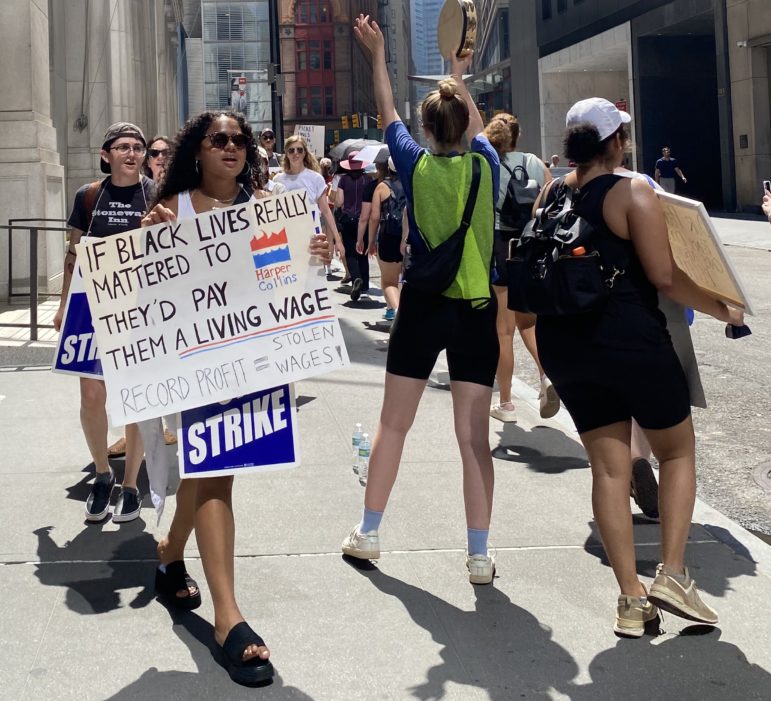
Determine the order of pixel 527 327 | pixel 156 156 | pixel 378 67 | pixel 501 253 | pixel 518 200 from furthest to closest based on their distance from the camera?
pixel 527 327 < pixel 156 156 < pixel 518 200 < pixel 501 253 < pixel 378 67

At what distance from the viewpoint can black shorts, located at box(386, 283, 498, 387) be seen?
181 inches

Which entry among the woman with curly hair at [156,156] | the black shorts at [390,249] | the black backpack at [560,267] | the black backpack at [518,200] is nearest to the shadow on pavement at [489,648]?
the black backpack at [560,267]

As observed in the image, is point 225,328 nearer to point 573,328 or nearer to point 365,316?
point 573,328

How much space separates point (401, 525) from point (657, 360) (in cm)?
191

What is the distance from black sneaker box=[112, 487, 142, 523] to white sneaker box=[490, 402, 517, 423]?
3088 mm

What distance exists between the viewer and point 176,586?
14.5 ft

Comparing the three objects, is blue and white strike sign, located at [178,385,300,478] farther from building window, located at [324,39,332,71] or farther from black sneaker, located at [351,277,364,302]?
building window, located at [324,39,332,71]

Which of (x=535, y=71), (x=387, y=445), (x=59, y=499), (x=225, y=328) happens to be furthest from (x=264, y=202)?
(x=535, y=71)

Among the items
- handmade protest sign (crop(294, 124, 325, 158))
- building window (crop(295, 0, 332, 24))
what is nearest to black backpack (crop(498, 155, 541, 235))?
handmade protest sign (crop(294, 124, 325, 158))

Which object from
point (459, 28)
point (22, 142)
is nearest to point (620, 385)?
point (459, 28)

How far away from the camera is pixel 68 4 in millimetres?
21438

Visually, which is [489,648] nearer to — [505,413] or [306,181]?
[505,413]

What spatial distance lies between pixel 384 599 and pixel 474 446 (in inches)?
28.7

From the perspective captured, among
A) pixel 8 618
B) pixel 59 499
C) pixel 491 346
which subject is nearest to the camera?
pixel 8 618
